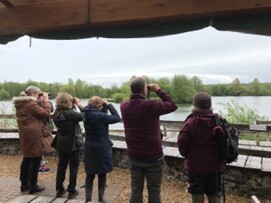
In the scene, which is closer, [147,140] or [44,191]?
[147,140]

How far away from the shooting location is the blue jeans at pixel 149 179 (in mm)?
3275

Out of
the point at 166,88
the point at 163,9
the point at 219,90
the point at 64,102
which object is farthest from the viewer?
the point at 219,90

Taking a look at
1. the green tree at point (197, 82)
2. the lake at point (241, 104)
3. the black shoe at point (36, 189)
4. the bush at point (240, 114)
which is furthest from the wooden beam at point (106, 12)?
the bush at point (240, 114)

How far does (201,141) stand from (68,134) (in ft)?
6.71

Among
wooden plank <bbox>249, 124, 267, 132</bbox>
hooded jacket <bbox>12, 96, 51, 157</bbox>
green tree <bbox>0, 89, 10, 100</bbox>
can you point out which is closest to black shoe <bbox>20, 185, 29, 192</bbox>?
hooded jacket <bbox>12, 96, 51, 157</bbox>

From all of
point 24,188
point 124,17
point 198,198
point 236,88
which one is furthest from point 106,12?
point 236,88

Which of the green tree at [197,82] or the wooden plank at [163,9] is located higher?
the wooden plank at [163,9]

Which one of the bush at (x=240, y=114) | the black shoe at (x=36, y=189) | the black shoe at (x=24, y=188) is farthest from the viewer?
the bush at (x=240, y=114)

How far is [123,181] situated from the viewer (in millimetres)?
5629

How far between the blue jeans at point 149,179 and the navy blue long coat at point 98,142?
2.31ft

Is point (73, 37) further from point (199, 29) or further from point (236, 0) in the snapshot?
point (236, 0)

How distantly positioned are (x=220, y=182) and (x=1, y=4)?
9.77ft

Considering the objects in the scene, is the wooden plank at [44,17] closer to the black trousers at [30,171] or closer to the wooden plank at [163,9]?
the wooden plank at [163,9]

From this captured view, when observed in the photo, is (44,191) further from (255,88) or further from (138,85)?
(255,88)
